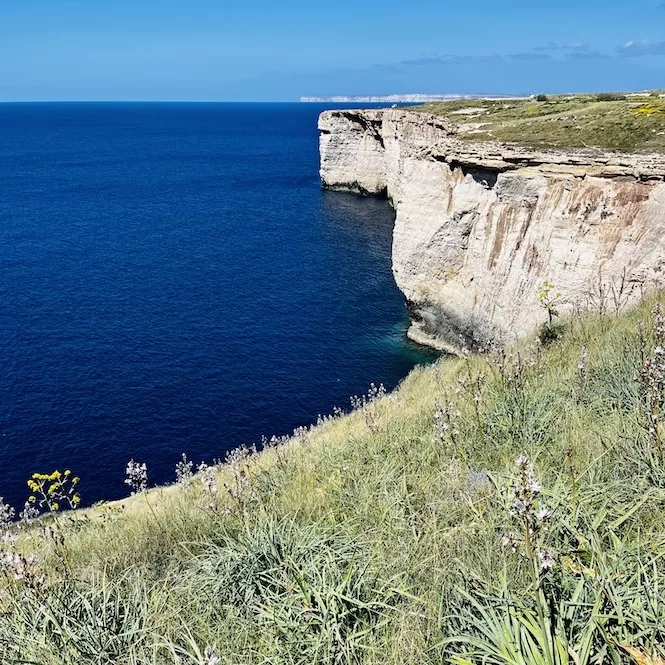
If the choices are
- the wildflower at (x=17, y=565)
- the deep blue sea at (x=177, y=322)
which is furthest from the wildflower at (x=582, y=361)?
the deep blue sea at (x=177, y=322)

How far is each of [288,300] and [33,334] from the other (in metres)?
16.8

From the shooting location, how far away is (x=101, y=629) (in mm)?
4863

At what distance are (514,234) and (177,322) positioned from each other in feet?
75.1

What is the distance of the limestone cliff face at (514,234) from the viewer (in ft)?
75.0

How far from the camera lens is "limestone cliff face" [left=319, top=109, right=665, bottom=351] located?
75.0 feet

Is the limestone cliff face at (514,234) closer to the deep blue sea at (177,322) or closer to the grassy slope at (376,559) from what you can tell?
the deep blue sea at (177,322)

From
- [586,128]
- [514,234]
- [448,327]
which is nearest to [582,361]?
[514,234]

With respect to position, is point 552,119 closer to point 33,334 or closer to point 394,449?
point 394,449

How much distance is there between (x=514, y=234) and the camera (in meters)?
27.0

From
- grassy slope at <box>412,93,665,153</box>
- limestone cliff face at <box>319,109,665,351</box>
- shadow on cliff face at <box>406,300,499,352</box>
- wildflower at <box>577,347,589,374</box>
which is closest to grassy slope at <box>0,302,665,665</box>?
wildflower at <box>577,347,589,374</box>

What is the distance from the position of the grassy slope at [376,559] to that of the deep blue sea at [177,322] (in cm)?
1946

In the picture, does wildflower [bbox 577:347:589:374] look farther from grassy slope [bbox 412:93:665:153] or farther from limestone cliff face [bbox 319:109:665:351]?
grassy slope [bbox 412:93:665:153]

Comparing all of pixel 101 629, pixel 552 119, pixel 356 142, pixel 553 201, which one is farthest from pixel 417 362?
pixel 356 142

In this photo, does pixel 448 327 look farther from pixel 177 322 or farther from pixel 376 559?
pixel 376 559
